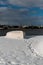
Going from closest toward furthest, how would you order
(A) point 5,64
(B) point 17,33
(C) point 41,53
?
1. (A) point 5,64
2. (C) point 41,53
3. (B) point 17,33

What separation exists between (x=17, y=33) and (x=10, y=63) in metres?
15.5

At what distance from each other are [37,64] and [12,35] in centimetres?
1618

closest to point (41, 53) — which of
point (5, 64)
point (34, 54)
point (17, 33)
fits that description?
point (34, 54)

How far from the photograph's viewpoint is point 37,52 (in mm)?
13273

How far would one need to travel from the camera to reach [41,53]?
42.1 feet

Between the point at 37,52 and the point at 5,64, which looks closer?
the point at 5,64

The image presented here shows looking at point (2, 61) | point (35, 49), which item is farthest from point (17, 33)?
point (2, 61)

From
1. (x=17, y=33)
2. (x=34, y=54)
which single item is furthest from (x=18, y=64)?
(x=17, y=33)

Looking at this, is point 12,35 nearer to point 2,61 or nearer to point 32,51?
point 32,51

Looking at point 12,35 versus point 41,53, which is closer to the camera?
point 41,53

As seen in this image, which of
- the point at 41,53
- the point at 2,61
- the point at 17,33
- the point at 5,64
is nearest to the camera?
the point at 5,64

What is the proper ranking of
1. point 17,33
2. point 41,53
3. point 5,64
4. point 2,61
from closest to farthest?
point 5,64, point 2,61, point 41,53, point 17,33

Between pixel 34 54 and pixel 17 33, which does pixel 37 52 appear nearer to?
pixel 34 54

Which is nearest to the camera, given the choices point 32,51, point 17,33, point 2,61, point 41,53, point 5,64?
point 5,64
